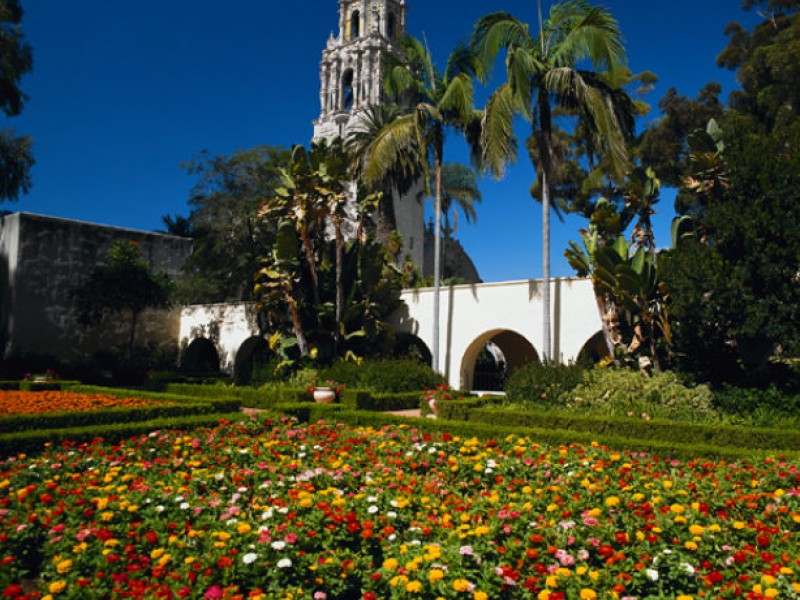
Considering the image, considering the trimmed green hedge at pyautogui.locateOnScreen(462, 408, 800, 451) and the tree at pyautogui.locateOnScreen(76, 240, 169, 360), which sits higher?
the tree at pyautogui.locateOnScreen(76, 240, 169, 360)

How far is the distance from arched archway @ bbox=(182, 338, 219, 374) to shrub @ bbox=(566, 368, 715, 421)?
758 inches

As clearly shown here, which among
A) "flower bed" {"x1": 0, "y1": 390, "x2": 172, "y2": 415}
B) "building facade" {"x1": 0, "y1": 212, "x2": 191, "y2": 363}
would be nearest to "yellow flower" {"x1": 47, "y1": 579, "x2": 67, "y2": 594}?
"flower bed" {"x1": 0, "y1": 390, "x2": 172, "y2": 415}

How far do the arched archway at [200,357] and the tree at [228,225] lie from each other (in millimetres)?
2008

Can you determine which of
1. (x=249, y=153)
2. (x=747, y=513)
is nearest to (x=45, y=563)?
(x=747, y=513)

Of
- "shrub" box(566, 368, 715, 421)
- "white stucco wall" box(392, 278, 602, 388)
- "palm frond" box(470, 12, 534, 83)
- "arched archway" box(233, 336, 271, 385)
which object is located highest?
"palm frond" box(470, 12, 534, 83)

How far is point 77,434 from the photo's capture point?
25.9 ft

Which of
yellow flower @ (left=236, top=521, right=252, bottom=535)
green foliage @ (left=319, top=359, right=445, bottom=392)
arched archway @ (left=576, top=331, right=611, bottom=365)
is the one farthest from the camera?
green foliage @ (left=319, top=359, right=445, bottom=392)

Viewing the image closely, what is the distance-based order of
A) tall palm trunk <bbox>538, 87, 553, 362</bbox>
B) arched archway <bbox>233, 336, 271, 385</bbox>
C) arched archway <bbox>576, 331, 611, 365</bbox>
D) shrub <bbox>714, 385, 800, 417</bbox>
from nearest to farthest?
shrub <bbox>714, 385, 800, 417</bbox>
arched archway <bbox>576, 331, 611, 365</bbox>
tall palm trunk <bbox>538, 87, 553, 362</bbox>
arched archway <bbox>233, 336, 271, 385</bbox>

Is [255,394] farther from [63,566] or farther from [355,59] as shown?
[355,59]

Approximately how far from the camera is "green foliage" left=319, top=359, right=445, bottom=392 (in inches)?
630

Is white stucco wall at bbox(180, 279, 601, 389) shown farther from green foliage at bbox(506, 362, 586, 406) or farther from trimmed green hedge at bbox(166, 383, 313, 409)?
trimmed green hedge at bbox(166, 383, 313, 409)

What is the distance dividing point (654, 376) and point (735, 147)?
4.62 m

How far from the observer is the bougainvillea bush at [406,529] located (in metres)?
3.42

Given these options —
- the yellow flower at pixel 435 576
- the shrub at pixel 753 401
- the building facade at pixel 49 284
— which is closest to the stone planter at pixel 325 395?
the shrub at pixel 753 401
